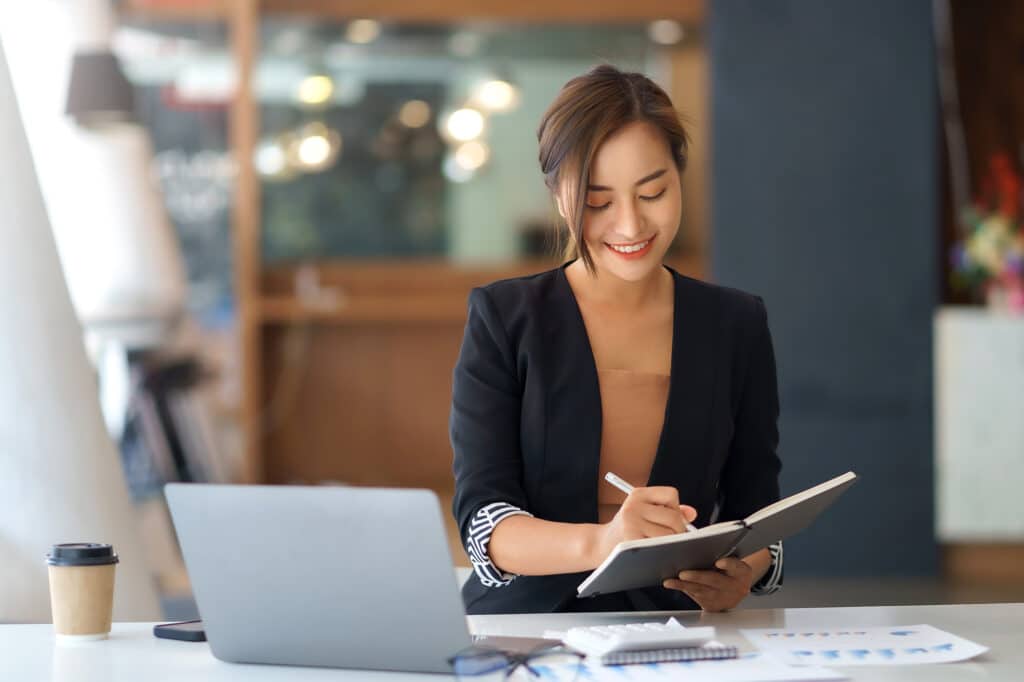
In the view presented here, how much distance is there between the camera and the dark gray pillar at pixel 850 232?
545 centimetres

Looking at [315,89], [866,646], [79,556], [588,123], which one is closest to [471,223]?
[315,89]

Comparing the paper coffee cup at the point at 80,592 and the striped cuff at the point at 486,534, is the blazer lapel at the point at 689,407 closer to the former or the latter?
the striped cuff at the point at 486,534

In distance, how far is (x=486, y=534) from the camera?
174 centimetres

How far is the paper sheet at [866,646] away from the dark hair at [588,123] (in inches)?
21.7

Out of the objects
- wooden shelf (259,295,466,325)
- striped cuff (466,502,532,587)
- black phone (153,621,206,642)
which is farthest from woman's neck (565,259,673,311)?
wooden shelf (259,295,466,325)

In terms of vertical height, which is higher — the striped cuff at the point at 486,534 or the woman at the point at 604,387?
the woman at the point at 604,387

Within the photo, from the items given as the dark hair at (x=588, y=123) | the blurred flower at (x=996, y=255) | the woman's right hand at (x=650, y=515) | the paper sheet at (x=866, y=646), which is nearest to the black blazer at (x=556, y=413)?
the dark hair at (x=588, y=123)

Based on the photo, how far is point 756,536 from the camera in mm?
1619

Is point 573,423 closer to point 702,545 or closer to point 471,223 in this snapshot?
point 702,545

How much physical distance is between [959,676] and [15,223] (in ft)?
5.49

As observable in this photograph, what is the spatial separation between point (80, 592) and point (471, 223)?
6.18 m

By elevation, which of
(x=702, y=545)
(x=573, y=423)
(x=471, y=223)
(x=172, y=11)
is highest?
(x=172, y=11)

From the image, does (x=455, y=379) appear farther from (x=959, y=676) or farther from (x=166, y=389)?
(x=166, y=389)

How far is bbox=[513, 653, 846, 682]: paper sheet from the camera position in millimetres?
1293
